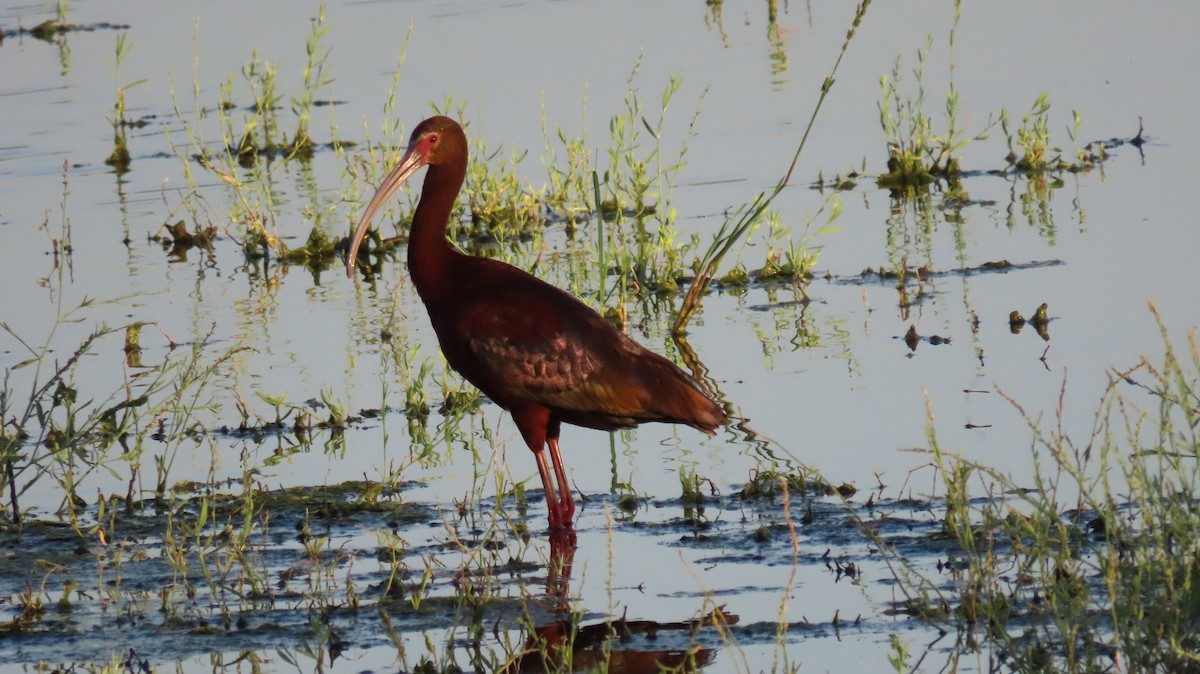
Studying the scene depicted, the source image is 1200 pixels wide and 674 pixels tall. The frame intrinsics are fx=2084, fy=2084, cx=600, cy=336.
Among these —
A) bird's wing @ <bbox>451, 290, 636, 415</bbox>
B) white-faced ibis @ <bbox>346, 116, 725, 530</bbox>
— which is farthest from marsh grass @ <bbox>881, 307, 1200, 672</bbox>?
bird's wing @ <bbox>451, 290, 636, 415</bbox>

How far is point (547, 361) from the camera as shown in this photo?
24.2ft

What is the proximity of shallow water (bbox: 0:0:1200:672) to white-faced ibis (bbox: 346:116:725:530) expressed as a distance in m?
0.23

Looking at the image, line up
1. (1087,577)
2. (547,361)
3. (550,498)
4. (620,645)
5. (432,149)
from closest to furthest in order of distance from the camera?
(620,645)
(1087,577)
(550,498)
(547,361)
(432,149)

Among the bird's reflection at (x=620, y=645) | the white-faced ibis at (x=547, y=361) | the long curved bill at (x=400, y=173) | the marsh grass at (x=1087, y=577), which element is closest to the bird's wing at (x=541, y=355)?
the white-faced ibis at (x=547, y=361)

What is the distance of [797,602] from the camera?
20.1 ft

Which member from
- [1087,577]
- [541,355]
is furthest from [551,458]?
[1087,577]

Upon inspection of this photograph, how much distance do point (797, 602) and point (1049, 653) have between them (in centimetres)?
132

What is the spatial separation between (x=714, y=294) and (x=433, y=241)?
290cm

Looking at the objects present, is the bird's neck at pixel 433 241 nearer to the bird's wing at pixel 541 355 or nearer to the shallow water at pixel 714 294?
the bird's wing at pixel 541 355

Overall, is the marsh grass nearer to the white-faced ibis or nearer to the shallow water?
the shallow water

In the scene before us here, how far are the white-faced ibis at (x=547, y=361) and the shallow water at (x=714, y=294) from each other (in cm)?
23

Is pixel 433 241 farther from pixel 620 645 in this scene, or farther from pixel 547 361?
pixel 620 645

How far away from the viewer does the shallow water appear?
6.95 metres

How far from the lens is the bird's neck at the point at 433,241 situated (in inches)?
303
